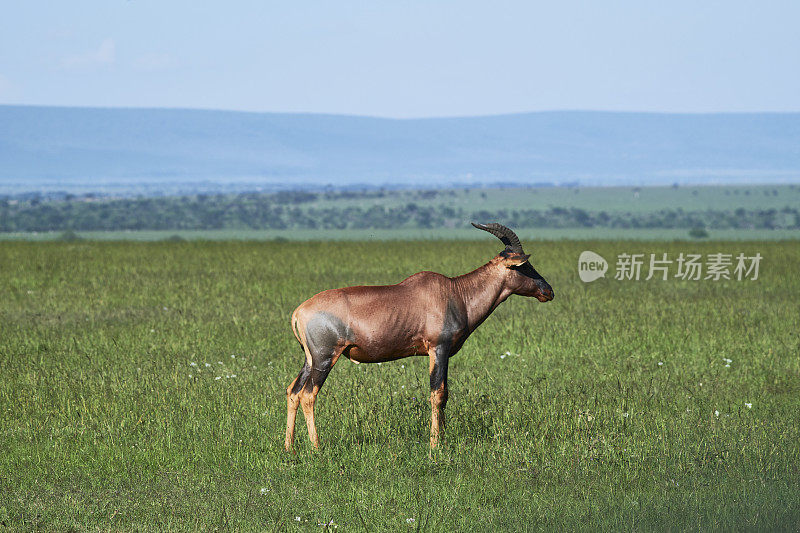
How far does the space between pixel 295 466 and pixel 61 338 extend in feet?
36.6

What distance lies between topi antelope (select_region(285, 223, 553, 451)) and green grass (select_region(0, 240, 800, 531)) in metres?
0.96

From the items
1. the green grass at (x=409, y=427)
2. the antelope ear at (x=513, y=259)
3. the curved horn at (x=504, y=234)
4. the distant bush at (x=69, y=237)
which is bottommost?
the distant bush at (x=69, y=237)

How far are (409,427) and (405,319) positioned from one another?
226cm

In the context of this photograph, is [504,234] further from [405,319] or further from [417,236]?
[417,236]

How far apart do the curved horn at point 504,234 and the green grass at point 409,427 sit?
221cm

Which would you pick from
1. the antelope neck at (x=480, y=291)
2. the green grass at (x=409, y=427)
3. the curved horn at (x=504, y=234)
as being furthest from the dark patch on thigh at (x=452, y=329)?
the green grass at (x=409, y=427)

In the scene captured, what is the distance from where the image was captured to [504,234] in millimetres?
10289

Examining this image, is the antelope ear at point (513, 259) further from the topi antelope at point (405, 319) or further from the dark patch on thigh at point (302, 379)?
the dark patch on thigh at point (302, 379)

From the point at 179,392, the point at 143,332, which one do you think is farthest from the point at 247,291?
the point at 179,392

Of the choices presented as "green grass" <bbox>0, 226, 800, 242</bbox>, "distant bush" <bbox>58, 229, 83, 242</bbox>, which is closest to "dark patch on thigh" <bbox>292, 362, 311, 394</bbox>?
"distant bush" <bbox>58, 229, 83, 242</bbox>

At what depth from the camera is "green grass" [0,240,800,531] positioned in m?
9.27

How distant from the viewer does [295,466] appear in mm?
10406

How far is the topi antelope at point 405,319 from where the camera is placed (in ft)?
33.0

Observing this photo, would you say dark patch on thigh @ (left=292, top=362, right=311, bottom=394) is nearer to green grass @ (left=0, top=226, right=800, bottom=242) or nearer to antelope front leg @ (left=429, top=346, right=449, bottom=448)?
antelope front leg @ (left=429, top=346, right=449, bottom=448)
